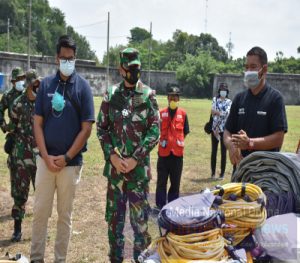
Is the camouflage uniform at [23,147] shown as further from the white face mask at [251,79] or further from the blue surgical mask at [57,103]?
the white face mask at [251,79]

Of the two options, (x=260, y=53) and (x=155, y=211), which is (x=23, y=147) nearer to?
(x=155, y=211)

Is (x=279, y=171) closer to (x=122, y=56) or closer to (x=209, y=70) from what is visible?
(x=122, y=56)

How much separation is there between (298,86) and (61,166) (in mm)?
52506

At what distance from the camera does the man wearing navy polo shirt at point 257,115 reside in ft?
13.9

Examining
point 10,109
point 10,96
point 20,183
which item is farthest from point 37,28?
point 20,183

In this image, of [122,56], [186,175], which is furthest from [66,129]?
[186,175]

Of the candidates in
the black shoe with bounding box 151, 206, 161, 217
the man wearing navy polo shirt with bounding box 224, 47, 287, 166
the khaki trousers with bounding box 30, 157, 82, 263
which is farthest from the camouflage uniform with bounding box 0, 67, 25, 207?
the man wearing navy polo shirt with bounding box 224, 47, 287, 166

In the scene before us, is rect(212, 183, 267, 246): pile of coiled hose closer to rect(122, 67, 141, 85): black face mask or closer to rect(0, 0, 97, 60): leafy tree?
rect(122, 67, 141, 85): black face mask

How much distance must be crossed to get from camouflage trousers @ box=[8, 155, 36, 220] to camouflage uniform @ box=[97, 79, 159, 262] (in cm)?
172

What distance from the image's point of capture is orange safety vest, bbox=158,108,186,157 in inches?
269

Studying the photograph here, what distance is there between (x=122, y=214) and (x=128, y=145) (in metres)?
0.64

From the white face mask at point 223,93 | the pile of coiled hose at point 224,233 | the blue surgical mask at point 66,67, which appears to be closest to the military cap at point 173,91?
the white face mask at point 223,93

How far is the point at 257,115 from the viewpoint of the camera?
436cm

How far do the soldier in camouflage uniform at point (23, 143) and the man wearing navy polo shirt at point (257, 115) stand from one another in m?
2.43
